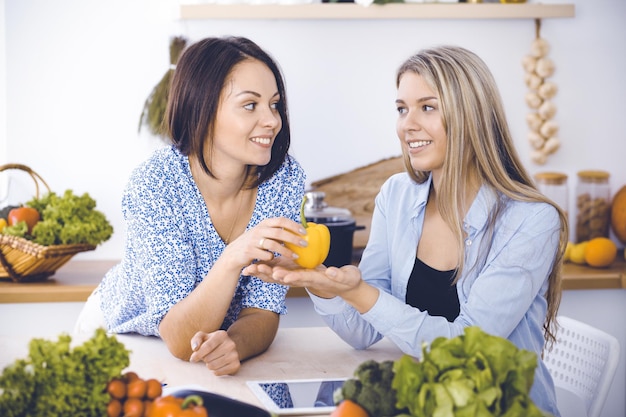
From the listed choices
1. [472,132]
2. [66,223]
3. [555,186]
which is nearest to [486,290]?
[472,132]

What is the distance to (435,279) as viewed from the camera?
178 cm

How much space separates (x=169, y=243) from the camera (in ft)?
5.75

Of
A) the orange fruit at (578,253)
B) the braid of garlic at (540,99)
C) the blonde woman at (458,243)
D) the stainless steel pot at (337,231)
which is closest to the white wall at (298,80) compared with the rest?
the braid of garlic at (540,99)

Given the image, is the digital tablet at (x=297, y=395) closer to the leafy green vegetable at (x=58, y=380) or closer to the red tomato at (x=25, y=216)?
the leafy green vegetable at (x=58, y=380)

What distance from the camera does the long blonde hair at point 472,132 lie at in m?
1.69

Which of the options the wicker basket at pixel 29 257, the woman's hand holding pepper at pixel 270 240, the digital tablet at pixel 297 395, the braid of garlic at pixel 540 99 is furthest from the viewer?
the braid of garlic at pixel 540 99

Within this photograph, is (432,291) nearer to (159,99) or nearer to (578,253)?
(578,253)

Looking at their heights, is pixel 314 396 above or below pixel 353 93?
below

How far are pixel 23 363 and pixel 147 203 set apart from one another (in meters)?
0.80

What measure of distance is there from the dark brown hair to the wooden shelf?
42.6 inches

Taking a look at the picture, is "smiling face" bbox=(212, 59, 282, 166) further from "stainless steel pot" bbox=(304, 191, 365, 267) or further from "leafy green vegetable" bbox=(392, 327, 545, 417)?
"leafy green vegetable" bbox=(392, 327, 545, 417)

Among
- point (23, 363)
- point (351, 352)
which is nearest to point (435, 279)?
point (351, 352)

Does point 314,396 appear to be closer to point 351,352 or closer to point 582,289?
point 351,352

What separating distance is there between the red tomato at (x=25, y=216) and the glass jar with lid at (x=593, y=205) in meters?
2.21
